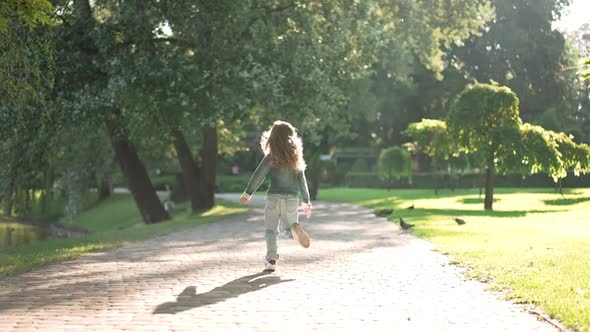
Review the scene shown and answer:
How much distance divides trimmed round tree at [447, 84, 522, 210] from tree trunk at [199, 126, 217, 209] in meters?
9.08

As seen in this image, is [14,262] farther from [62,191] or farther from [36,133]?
[62,191]

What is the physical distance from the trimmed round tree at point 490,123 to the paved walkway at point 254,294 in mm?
14601

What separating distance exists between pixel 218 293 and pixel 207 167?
64.4ft

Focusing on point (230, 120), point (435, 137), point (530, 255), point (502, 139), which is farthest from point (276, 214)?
point (435, 137)

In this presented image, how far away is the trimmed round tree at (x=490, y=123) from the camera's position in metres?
25.7

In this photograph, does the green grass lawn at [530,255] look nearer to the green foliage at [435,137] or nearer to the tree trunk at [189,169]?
the green foliage at [435,137]

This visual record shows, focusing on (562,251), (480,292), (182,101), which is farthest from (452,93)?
(480,292)

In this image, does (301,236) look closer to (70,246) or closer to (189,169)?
(70,246)

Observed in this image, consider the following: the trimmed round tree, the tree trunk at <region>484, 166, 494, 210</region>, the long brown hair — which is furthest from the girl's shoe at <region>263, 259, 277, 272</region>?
the tree trunk at <region>484, 166, 494, 210</region>

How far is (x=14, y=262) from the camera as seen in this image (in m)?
10.9

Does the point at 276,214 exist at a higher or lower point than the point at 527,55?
lower

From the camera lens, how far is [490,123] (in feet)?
86.3

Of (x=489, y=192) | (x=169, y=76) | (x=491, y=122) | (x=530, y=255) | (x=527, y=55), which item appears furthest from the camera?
(x=527, y=55)

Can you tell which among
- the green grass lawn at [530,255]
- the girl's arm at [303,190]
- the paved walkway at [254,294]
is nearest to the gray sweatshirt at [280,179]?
the girl's arm at [303,190]
